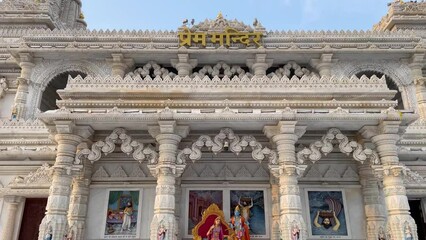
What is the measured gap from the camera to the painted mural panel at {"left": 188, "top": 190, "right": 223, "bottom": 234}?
12133mm

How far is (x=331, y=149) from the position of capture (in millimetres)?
10422

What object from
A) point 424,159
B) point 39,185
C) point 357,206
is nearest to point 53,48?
point 39,185

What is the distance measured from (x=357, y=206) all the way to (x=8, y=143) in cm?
1408

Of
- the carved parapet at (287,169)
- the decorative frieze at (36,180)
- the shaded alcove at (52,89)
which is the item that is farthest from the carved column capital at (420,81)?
the decorative frieze at (36,180)

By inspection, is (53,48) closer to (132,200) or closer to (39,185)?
(39,185)

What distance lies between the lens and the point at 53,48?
1792 cm

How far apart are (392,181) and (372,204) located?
2.08 metres

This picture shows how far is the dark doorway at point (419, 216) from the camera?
541 inches

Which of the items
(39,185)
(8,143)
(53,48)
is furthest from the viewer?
(53,48)

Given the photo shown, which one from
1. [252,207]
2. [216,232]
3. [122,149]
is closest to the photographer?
[122,149]

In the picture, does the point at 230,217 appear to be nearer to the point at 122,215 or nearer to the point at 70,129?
the point at 122,215

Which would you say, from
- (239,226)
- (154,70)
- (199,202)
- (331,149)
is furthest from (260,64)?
(239,226)

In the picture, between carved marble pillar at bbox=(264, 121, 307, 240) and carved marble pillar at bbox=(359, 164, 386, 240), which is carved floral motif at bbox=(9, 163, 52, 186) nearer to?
carved marble pillar at bbox=(264, 121, 307, 240)

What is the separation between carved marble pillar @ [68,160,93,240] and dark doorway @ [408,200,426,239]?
507 inches
